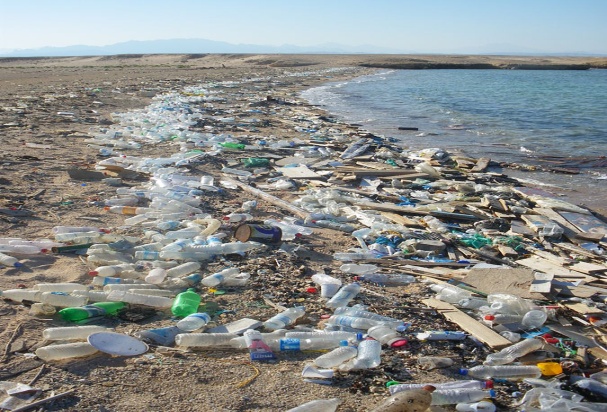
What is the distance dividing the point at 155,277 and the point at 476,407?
255cm

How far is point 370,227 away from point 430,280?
1630 millimetres

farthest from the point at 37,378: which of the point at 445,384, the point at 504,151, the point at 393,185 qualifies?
the point at 504,151

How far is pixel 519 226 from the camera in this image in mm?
6527

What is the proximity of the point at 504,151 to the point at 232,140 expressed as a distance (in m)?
6.64

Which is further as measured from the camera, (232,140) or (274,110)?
(274,110)

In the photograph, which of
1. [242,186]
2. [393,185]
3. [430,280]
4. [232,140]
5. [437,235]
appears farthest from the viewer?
[232,140]

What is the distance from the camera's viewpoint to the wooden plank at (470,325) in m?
3.59

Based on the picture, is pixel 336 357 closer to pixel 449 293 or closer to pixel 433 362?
pixel 433 362

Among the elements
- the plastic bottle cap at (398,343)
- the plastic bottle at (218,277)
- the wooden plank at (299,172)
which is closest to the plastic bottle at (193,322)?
the plastic bottle at (218,277)

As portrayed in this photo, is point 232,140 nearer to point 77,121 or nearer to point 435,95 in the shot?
point 77,121

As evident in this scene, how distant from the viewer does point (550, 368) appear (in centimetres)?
333

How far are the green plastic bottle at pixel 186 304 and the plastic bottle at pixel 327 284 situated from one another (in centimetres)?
99

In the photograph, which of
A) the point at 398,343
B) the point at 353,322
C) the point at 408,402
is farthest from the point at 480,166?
the point at 408,402

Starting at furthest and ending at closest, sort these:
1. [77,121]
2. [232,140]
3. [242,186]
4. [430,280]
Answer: [77,121], [232,140], [242,186], [430,280]
